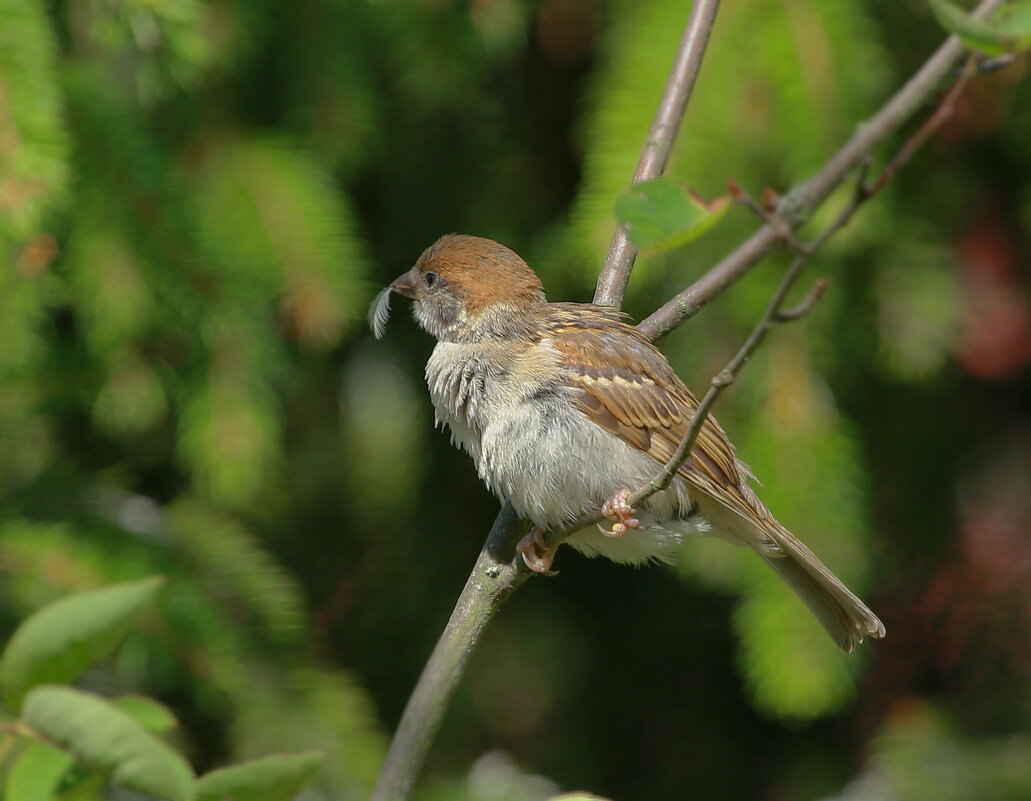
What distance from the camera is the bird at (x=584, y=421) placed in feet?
7.38

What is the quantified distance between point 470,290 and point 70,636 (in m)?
1.59

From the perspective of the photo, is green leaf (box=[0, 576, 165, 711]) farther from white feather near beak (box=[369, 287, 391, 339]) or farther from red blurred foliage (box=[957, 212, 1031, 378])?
red blurred foliage (box=[957, 212, 1031, 378])

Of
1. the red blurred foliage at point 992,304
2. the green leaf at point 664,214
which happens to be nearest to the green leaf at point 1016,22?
the green leaf at point 664,214

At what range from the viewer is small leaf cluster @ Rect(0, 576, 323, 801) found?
3.10ft

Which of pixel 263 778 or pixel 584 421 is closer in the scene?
pixel 263 778

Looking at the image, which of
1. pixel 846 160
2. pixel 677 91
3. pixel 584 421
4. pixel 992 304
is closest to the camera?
pixel 846 160

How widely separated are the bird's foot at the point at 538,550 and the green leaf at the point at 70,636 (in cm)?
95

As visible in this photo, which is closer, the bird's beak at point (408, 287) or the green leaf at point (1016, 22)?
the green leaf at point (1016, 22)

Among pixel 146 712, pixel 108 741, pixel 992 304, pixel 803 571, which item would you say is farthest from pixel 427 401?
pixel 108 741

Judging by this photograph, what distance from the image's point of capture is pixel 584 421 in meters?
2.32

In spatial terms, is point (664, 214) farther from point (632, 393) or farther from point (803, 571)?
point (803, 571)

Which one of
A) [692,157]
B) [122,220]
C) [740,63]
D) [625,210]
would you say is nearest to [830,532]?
[692,157]

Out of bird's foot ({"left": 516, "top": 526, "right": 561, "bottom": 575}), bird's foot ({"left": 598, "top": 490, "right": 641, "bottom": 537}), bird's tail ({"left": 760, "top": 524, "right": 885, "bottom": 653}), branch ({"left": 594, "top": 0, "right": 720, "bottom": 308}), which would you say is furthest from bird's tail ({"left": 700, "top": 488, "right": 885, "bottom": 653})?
branch ({"left": 594, "top": 0, "right": 720, "bottom": 308})

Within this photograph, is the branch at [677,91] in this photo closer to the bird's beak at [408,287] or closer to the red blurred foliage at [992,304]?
the bird's beak at [408,287]
